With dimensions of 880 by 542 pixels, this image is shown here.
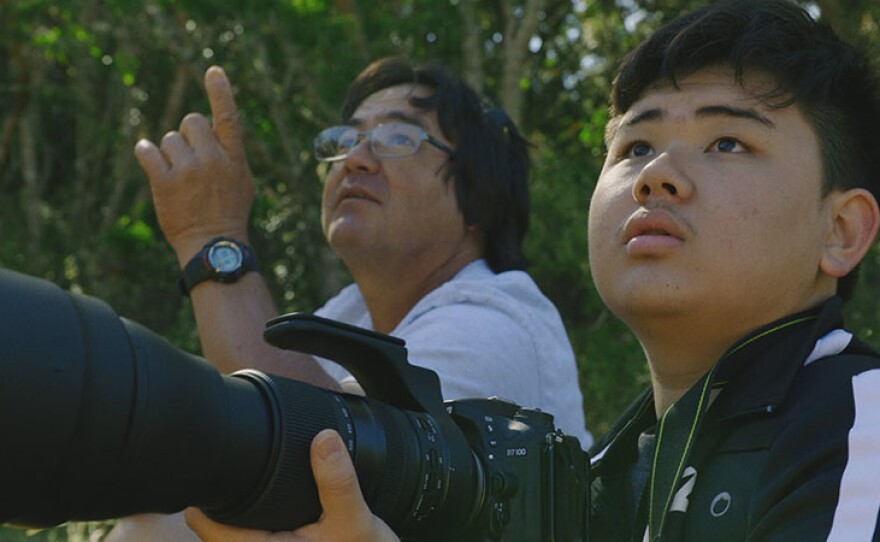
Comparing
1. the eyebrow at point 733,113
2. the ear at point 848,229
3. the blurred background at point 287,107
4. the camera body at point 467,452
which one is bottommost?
the camera body at point 467,452

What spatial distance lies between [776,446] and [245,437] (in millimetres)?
727

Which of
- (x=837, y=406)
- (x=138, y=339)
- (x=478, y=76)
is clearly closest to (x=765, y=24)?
(x=837, y=406)

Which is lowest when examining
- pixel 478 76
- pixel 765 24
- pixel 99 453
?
pixel 99 453

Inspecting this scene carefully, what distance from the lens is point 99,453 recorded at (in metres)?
1.44

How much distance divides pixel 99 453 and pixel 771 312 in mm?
1107

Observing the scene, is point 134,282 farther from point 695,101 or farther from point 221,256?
point 695,101

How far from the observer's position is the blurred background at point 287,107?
7.23 m

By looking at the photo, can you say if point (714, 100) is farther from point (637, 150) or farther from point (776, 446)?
point (776, 446)

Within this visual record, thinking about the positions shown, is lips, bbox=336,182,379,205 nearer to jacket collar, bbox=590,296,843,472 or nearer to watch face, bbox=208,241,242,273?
watch face, bbox=208,241,242,273

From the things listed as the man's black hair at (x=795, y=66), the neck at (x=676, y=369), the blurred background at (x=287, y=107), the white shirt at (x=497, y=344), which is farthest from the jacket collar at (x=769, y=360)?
the blurred background at (x=287, y=107)

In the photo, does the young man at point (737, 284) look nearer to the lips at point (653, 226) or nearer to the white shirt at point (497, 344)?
the lips at point (653, 226)

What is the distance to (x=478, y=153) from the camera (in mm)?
3715

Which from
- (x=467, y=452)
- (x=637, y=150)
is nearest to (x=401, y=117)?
(x=637, y=150)

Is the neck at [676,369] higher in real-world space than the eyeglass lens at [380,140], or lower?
lower
